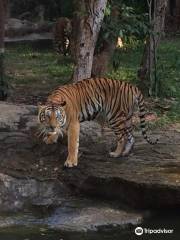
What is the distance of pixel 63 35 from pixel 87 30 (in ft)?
23.9

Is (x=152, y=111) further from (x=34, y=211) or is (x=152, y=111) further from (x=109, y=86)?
(x=34, y=211)

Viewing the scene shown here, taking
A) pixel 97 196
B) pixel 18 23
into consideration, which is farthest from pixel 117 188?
pixel 18 23

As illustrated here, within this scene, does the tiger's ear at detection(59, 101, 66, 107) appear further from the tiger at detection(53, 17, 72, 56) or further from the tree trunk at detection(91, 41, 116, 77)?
the tiger at detection(53, 17, 72, 56)

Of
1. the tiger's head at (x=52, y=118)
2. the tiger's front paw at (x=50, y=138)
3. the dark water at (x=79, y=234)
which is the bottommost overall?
the dark water at (x=79, y=234)

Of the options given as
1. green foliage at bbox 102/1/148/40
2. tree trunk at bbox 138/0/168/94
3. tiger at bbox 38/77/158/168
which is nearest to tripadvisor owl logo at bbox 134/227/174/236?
tiger at bbox 38/77/158/168

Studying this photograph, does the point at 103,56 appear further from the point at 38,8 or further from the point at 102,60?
the point at 38,8

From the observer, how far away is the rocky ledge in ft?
19.7

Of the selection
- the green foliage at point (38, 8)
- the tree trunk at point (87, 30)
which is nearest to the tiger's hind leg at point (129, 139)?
the tree trunk at point (87, 30)

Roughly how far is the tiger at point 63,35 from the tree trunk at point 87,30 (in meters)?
7.07

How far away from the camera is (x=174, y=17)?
21984 mm

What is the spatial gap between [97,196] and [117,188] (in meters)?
0.27

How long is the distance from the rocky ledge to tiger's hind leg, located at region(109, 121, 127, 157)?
0.11 meters

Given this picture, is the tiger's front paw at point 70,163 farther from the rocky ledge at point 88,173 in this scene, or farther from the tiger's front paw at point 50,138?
→ the tiger's front paw at point 50,138

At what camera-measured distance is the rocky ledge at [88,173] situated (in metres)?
6.01
